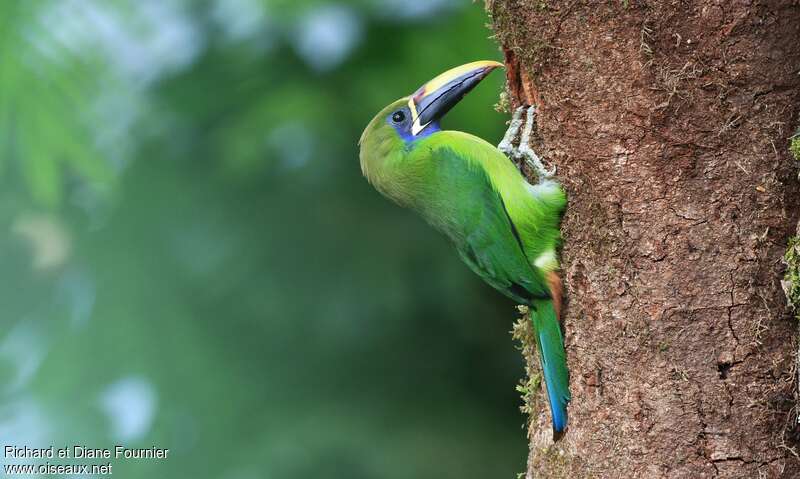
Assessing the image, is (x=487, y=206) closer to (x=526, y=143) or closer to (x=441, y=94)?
(x=526, y=143)

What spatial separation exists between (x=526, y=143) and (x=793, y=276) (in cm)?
82

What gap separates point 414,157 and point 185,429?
59.4 inches

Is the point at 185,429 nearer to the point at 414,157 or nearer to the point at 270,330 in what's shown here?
the point at 270,330

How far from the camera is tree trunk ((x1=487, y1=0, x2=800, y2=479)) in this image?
229cm

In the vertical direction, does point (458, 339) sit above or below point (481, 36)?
below

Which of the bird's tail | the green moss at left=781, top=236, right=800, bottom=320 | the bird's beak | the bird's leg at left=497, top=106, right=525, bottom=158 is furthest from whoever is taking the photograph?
the bird's beak

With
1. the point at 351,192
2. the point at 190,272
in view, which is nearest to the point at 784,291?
the point at 351,192

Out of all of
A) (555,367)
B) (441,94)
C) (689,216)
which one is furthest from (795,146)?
(441,94)

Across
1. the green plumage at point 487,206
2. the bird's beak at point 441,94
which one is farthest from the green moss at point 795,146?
the bird's beak at point 441,94

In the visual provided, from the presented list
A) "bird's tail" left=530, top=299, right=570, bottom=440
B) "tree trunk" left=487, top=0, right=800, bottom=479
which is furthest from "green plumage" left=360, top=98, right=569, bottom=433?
"tree trunk" left=487, top=0, right=800, bottom=479

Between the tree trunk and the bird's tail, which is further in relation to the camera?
the bird's tail

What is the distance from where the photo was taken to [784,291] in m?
2.29

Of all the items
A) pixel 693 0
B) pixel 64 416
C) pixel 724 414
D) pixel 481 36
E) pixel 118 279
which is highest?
pixel 481 36

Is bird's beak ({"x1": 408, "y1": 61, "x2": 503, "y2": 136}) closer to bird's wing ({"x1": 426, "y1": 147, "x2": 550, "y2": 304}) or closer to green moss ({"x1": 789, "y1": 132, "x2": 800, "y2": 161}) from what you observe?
bird's wing ({"x1": 426, "y1": 147, "x2": 550, "y2": 304})
